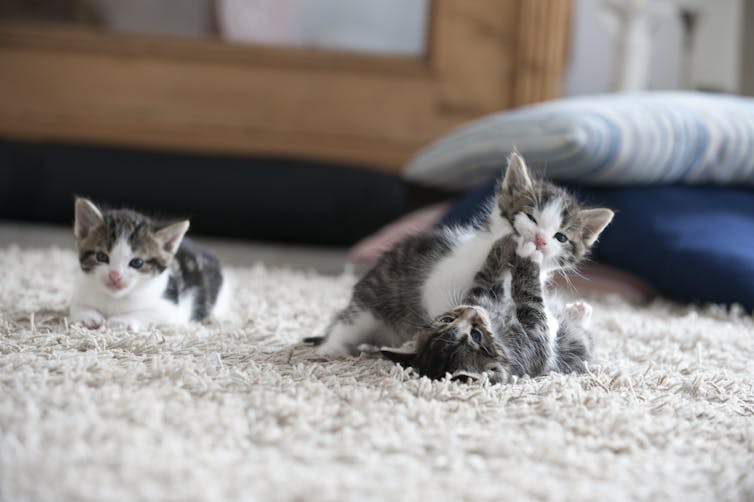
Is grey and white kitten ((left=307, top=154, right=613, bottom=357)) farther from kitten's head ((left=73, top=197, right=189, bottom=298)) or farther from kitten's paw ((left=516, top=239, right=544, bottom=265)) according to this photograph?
kitten's head ((left=73, top=197, right=189, bottom=298))

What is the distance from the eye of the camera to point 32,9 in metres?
3.80

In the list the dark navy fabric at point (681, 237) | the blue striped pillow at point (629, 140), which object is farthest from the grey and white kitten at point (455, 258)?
the blue striped pillow at point (629, 140)

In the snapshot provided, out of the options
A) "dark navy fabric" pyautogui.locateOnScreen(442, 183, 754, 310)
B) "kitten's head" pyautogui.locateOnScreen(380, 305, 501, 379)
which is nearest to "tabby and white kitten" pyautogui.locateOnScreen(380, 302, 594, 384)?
"kitten's head" pyautogui.locateOnScreen(380, 305, 501, 379)

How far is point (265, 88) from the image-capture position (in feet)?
12.4

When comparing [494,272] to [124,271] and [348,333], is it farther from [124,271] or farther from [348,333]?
[124,271]

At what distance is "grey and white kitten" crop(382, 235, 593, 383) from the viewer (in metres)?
1.22

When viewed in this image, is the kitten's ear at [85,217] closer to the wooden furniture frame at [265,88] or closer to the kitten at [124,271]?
the kitten at [124,271]

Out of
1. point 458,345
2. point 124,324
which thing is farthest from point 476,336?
point 124,324

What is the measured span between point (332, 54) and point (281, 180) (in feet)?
2.73

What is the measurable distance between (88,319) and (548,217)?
2.59ft

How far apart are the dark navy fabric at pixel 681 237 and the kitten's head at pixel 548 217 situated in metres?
0.72

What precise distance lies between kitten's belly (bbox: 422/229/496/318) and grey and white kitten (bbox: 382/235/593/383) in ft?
0.10

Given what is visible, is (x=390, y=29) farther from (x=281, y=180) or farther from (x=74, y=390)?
(x=74, y=390)

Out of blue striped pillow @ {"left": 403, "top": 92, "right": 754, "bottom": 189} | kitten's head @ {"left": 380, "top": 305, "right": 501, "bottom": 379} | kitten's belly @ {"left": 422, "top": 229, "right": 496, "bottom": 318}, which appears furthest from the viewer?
blue striped pillow @ {"left": 403, "top": 92, "right": 754, "bottom": 189}
